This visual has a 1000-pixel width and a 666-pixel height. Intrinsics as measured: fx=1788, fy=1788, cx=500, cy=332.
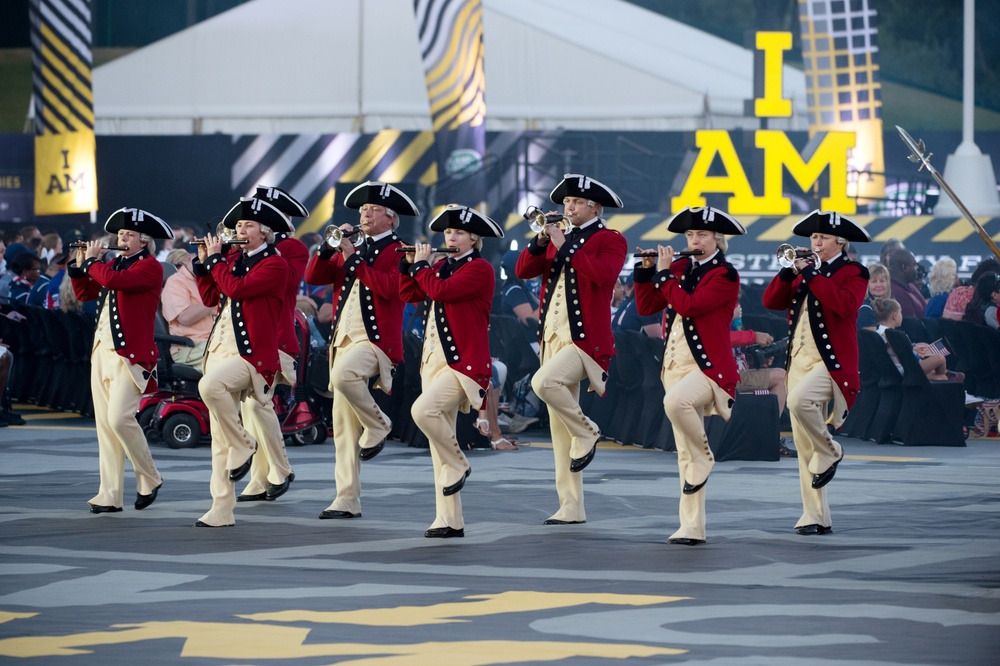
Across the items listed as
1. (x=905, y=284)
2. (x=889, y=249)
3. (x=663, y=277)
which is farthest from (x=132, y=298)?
(x=889, y=249)

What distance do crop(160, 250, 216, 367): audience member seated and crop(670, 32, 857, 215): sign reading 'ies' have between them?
29.0ft

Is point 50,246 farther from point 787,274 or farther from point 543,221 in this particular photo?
point 787,274

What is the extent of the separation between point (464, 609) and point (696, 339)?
2.60 meters

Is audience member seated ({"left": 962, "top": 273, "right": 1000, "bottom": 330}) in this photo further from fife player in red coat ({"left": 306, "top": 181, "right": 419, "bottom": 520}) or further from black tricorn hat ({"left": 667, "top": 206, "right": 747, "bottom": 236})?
fife player in red coat ({"left": 306, "top": 181, "right": 419, "bottom": 520})

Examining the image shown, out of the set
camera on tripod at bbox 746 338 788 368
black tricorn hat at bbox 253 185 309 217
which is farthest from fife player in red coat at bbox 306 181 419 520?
camera on tripod at bbox 746 338 788 368

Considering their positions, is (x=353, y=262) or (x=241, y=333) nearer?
(x=241, y=333)

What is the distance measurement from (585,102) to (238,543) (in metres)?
13.7

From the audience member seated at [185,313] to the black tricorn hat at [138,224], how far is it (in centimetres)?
346

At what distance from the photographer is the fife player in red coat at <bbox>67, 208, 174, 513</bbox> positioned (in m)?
10.2

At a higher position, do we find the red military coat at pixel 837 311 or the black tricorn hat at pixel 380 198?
the black tricorn hat at pixel 380 198

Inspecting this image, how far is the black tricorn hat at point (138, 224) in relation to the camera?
10.5 meters

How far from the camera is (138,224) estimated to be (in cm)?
1050

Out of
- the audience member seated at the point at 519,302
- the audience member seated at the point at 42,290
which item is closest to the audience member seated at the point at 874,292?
the audience member seated at the point at 519,302

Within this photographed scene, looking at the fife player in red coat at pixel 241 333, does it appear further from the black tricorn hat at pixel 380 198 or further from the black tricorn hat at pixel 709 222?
the black tricorn hat at pixel 709 222
